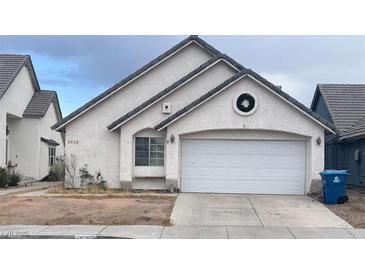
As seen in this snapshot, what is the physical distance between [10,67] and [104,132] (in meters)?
9.54

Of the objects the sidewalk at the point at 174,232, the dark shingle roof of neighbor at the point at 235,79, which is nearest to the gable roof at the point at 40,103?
the dark shingle roof of neighbor at the point at 235,79

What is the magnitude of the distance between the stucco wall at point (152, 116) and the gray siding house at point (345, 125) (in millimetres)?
6127

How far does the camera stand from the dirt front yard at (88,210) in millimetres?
11508

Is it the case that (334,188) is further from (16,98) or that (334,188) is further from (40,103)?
(40,103)

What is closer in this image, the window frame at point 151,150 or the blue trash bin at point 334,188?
the blue trash bin at point 334,188

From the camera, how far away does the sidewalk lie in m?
9.88

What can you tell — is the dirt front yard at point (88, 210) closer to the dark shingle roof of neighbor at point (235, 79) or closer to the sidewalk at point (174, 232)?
the sidewalk at point (174, 232)

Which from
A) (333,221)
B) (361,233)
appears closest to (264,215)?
(333,221)

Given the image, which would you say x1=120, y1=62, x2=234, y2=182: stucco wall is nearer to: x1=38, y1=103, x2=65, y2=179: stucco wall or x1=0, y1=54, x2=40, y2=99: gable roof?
x1=0, y1=54, x2=40, y2=99: gable roof

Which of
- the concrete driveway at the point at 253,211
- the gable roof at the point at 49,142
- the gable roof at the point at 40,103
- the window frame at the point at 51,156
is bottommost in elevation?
the concrete driveway at the point at 253,211

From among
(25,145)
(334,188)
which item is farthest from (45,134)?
(334,188)

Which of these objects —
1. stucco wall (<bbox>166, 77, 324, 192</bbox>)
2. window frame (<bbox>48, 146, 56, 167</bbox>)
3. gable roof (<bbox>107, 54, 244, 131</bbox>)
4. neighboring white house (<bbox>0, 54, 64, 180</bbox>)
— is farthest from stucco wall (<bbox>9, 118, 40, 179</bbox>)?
stucco wall (<bbox>166, 77, 324, 192</bbox>)

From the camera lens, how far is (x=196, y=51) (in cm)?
2033

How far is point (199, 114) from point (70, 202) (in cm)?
573
